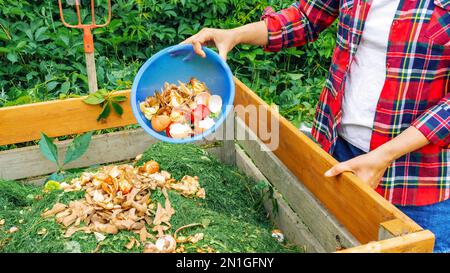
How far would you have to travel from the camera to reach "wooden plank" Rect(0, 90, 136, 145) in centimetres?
187

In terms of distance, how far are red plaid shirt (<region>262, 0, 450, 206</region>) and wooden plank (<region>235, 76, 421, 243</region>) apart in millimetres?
155

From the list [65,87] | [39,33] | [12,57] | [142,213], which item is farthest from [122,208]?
[39,33]

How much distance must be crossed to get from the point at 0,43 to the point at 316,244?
8.75 feet

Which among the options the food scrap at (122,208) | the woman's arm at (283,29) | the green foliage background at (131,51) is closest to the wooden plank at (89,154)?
the food scrap at (122,208)

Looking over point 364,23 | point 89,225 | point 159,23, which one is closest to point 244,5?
point 159,23

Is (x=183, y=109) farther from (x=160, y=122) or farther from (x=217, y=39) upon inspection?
(x=217, y=39)

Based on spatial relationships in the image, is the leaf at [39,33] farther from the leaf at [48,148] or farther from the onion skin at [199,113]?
the onion skin at [199,113]

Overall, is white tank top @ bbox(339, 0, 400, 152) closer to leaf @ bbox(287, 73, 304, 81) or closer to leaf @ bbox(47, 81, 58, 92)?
leaf @ bbox(47, 81, 58, 92)

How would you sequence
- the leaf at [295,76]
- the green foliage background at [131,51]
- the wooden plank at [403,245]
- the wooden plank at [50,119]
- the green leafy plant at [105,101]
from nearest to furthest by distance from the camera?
the wooden plank at [403,245] < the wooden plank at [50,119] < the green leafy plant at [105,101] < the green foliage background at [131,51] < the leaf at [295,76]

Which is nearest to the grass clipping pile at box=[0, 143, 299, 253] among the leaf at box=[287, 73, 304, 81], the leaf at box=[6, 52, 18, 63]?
the leaf at box=[6, 52, 18, 63]

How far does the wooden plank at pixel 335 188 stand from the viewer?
1.20 meters

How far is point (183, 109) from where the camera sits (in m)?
1.69

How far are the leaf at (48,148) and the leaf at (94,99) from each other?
8.5 inches

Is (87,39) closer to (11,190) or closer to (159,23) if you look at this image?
(11,190)
